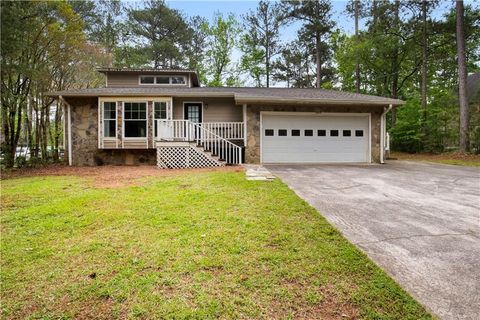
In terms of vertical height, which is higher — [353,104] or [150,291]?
[353,104]

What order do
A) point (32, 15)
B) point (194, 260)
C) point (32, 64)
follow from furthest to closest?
point (32, 64) < point (32, 15) < point (194, 260)

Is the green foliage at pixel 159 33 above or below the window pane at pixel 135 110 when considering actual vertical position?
above

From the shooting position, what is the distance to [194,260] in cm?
259

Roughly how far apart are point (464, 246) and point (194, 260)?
2.79 m

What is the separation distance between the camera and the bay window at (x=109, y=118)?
1109cm

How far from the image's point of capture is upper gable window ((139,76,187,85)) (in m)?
14.3

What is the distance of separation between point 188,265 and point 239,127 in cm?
917

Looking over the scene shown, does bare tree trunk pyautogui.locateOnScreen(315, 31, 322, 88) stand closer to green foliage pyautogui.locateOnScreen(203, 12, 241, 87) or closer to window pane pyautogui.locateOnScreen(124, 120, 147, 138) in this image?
green foliage pyautogui.locateOnScreen(203, 12, 241, 87)

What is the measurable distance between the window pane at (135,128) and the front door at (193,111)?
1857 millimetres

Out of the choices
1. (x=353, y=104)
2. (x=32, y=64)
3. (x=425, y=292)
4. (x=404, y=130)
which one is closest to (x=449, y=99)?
(x=404, y=130)

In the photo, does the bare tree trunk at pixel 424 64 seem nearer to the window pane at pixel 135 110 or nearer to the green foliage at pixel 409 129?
the green foliage at pixel 409 129

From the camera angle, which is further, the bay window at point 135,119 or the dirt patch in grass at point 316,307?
the bay window at point 135,119

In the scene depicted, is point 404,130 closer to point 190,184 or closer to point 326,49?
point 326,49

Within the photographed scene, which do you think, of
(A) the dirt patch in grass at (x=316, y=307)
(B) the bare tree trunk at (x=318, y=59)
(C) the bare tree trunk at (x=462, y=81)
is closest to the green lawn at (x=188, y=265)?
(A) the dirt patch in grass at (x=316, y=307)
